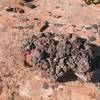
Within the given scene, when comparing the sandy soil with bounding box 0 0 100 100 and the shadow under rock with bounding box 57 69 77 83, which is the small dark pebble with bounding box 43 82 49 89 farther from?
the shadow under rock with bounding box 57 69 77 83

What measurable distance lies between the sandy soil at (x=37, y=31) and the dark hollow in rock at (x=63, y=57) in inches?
35.5

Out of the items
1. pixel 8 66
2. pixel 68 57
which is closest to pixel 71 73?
pixel 68 57

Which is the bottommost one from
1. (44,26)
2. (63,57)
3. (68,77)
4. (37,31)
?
(68,77)

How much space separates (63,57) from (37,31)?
6832 millimetres

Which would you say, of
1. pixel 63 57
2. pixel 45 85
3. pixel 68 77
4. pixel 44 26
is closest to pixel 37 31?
pixel 44 26

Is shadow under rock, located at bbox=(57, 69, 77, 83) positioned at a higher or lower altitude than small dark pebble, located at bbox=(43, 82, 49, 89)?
higher

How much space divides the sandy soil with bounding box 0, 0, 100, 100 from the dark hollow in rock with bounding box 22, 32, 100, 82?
90 cm

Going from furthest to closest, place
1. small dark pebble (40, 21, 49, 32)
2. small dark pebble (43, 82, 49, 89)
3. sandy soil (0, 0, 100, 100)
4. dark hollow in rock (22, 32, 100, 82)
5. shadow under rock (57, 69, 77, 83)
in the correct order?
small dark pebble (40, 21, 49, 32) → shadow under rock (57, 69, 77, 83) → dark hollow in rock (22, 32, 100, 82) → small dark pebble (43, 82, 49, 89) → sandy soil (0, 0, 100, 100)

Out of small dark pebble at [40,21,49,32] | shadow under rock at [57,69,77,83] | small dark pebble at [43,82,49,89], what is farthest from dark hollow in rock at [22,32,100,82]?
small dark pebble at [40,21,49,32]

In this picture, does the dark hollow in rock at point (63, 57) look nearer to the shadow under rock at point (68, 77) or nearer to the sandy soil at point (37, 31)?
the shadow under rock at point (68, 77)

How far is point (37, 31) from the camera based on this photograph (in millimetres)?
39719

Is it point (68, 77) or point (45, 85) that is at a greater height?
point (68, 77)

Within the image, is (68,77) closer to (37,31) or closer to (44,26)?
(37,31)

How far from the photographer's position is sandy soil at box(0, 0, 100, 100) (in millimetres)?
32781
